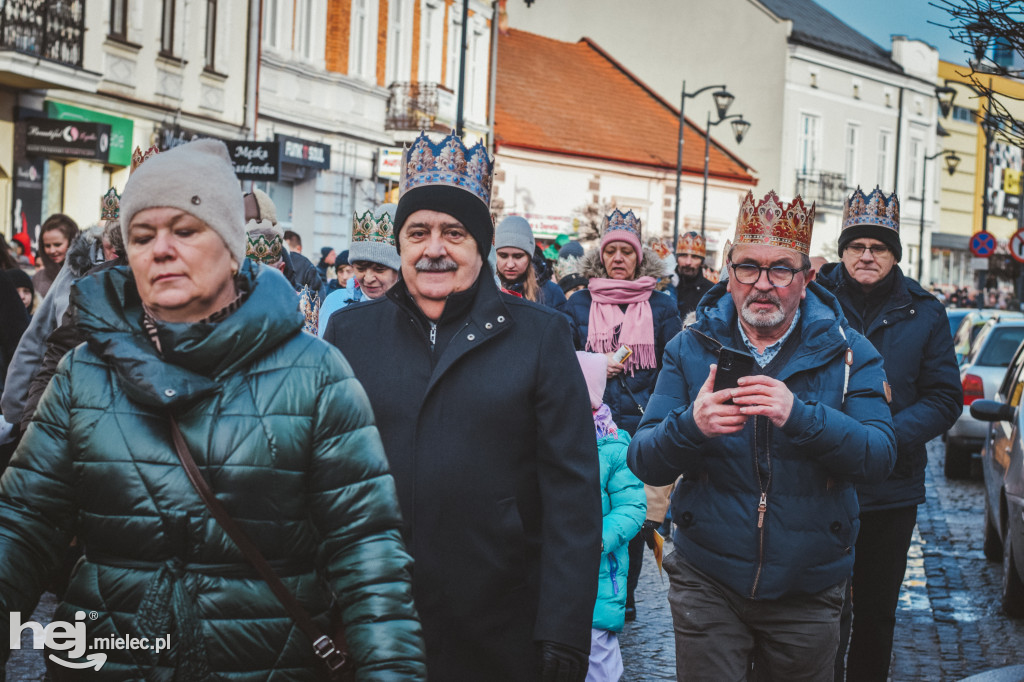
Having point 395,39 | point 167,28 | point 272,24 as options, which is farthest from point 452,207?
point 395,39

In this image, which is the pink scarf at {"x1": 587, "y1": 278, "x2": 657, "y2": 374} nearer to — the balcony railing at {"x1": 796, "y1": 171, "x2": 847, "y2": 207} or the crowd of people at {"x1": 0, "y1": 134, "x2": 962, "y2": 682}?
the crowd of people at {"x1": 0, "y1": 134, "x2": 962, "y2": 682}

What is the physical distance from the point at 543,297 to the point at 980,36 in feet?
14.3

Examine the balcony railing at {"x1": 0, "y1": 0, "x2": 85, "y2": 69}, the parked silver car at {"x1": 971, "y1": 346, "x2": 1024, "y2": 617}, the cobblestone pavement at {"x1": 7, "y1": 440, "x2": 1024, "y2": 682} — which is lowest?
the cobblestone pavement at {"x1": 7, "y1": 440, "x2": 1024, "y2": 682}

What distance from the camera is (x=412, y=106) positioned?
103 feet

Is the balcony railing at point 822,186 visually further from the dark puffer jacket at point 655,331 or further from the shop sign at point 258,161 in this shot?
the dark puffer jacket at point 655,331

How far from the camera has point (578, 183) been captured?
134 feet

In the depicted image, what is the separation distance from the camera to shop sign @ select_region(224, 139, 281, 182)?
1550cm

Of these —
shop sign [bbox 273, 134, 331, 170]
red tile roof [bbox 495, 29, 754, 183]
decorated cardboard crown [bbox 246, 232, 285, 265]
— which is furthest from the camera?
red tile roof [bbox 495, 29, 754, 183]

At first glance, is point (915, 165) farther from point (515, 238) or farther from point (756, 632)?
point (756, 632)

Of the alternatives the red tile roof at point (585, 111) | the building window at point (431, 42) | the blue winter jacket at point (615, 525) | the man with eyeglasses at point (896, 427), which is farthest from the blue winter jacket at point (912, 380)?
the red tile roof at point (585, 111)

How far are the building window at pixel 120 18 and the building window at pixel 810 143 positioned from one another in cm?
3510

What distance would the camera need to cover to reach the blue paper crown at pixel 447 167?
409 centimetres

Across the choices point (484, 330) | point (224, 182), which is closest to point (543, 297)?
point (484, 330)

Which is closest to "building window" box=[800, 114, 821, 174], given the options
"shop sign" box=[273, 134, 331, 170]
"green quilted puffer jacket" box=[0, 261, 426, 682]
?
"shop sign" box=[273, 134, 331, 170]
